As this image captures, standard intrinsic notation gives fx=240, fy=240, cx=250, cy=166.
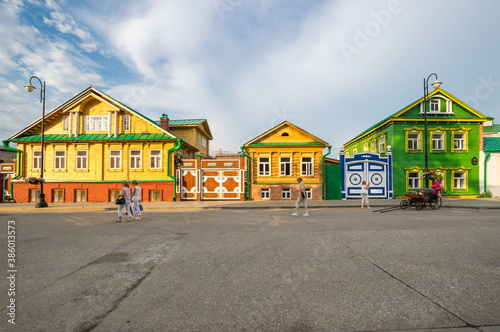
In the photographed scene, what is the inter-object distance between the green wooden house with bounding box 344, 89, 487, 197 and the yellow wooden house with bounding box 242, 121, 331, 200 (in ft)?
23.9

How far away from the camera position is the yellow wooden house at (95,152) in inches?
805

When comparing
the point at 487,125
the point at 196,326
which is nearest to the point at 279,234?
the point at 196,326

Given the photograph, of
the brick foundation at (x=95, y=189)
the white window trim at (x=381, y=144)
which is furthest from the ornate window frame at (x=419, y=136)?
the brick foundation at (x=95, y=189)

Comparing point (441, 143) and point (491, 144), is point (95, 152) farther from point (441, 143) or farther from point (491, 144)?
point (491, 144)

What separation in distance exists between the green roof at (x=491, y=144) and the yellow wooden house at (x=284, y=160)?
15.7 metres

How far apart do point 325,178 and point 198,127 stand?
48.8 ft

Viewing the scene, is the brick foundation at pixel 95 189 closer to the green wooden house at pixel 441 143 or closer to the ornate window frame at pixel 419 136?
the green wooden house at pixel 441 143

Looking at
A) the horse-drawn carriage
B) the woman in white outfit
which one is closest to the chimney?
the woman in white outfit

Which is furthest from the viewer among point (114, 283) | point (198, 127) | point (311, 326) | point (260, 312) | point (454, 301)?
point (198, 127)

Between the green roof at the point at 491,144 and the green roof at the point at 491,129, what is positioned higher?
the green roof at the point at 491,129

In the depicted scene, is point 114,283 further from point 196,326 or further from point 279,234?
point 279,234

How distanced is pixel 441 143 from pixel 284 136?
48.9 feet

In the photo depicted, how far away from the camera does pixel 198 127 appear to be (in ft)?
89.1

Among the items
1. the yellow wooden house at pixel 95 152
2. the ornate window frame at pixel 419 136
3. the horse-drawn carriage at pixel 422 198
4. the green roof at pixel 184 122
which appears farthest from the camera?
the green roof at pixel 184 122
